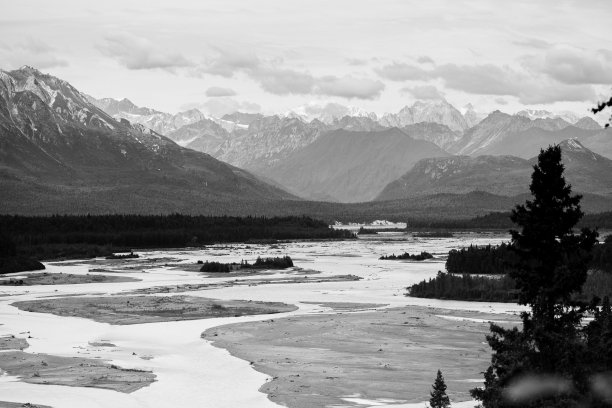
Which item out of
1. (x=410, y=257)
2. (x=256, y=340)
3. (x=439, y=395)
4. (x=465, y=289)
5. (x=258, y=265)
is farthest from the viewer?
(x=410, y=257)

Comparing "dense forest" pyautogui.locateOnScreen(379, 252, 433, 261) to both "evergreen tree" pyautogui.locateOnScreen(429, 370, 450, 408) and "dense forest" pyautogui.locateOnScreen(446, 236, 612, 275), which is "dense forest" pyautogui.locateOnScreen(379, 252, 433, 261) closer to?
"dense forest" pyautogui.locateOnScreen(446, 236, 612, 275)

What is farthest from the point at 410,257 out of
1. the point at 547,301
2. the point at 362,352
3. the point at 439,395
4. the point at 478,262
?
the point at 547,301

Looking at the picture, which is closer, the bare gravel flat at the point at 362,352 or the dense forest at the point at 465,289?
the bare gravel flat at the point at 362,352

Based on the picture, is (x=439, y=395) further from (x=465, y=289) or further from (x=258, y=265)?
(x=258, y=265)

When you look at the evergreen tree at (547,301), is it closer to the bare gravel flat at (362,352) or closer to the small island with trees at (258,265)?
the bare gravel flat at (362,352)

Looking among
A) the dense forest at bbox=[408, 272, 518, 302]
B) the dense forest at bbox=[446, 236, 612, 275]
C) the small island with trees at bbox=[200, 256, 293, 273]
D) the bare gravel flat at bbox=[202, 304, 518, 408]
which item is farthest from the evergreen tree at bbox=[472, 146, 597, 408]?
the small island with trees at bbox=[200, 256, 293, 273]

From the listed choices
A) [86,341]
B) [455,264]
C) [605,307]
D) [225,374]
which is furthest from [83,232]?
[605,307]

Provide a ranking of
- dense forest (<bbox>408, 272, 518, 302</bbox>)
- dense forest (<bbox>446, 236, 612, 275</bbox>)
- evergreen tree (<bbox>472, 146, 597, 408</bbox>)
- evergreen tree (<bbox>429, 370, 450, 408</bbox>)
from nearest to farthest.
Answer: evergreen tree (<bbox>472, 146, 597, 408</bbox>) < evergreen tree (<bbox>429, 370, 450, 408</bbox>) < dense forest (<bbox>408, 272, 518, 302</bbox>) < dense forest (<bbox>446, 236, 612, 275</bbox>)

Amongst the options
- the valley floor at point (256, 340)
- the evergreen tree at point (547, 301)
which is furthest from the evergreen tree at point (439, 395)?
the valley floor at point (256, 340)
